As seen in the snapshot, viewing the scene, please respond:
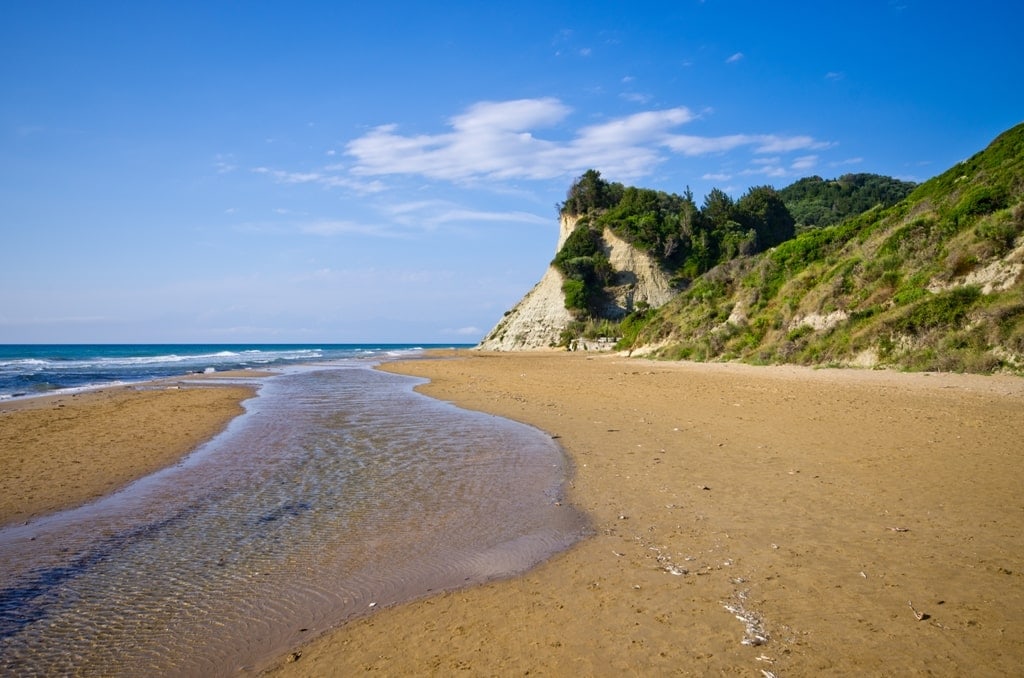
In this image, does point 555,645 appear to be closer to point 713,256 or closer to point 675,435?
point 675,435

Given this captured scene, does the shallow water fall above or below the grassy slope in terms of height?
below

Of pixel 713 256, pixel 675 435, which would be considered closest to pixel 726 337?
pixel 675 435

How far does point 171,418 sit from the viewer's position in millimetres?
14344

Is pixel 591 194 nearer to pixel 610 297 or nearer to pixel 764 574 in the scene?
pixel 610 297

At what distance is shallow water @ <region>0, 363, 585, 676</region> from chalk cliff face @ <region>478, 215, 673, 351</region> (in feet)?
163

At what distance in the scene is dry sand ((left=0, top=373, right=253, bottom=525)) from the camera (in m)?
7.74

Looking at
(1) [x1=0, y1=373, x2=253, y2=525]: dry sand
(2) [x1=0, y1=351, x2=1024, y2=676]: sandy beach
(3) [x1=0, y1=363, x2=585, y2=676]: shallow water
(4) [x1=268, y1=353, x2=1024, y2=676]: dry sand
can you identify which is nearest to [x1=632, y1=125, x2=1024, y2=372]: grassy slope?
(2) [x1=0, y1=351, x2=1024, y2=676]: sandy beach

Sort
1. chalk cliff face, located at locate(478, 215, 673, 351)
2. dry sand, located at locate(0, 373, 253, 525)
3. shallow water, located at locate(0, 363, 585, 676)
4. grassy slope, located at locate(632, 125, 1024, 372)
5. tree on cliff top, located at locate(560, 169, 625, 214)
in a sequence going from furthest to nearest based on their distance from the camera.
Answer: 1. tree on cliff top, located at locate(560, 169, 625, 214)
2. chalk cliff face, located at locate(478, 215, 673, 351)
3. grassy slope, located at locate(632, 125, 1024, 372)
4. dry sand, located at locate(0, 373, 253, 525)
5. shallow water, located at locate(0, 363, 585, 676)

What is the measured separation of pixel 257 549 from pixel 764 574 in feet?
15.1

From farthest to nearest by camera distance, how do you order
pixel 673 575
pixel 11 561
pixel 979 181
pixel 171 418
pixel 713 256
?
pixel 713 256 < pixel 979 181 < pixel 171 418 < pixel 11 561 < pixel 673 575

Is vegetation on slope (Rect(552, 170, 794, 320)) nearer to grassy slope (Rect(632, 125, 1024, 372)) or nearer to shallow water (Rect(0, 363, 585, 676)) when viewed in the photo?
grassy slope (Rect(632, 125, 1024, 372))

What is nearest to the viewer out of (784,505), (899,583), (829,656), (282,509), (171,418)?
(829,656)

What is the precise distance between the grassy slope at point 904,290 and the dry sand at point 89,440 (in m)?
19.0

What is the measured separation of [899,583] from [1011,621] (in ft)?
2.20
